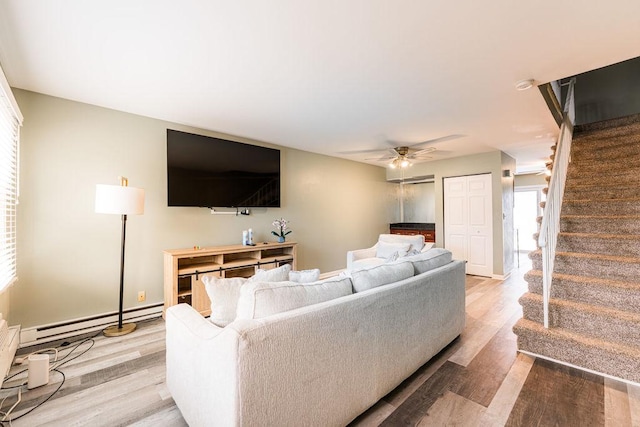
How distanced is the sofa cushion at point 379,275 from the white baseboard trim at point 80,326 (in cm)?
275

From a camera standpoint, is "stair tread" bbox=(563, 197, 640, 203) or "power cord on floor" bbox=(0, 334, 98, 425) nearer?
"power cord on floor" bbox=(0, 334, 98, 425)

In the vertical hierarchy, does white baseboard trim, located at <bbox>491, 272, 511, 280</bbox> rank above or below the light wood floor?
above

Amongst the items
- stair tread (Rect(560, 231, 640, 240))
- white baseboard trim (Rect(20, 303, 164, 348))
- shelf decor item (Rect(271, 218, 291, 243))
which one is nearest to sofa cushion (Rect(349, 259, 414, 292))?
stair tread (Rect(560, 231, 640, 240))

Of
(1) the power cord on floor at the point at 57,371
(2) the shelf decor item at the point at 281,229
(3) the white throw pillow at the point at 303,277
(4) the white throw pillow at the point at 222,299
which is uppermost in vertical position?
(2) the shelf decor item at the point at 281,229

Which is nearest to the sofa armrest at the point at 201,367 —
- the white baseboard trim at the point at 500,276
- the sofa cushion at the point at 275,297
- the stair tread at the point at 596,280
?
the sofa cushion at the point at 275,297

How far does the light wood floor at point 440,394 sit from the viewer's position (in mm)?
1638

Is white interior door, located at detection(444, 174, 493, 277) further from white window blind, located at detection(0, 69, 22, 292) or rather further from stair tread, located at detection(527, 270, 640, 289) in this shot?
white window blind, located at detection(0, 69, 22, 292)

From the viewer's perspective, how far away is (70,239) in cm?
283

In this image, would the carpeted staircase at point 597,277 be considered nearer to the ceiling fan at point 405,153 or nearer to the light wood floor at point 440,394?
the light wood floor at point 440,394

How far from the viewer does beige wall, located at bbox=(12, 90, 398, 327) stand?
2.64m

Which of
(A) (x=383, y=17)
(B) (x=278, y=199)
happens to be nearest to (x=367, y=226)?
(B) (x=278, y=199)

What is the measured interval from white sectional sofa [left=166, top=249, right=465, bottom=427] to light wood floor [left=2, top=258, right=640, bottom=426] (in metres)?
0.17

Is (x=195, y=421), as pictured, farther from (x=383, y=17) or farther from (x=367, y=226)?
(x=367, y=226)

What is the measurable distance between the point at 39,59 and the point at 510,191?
6919 millimetres
